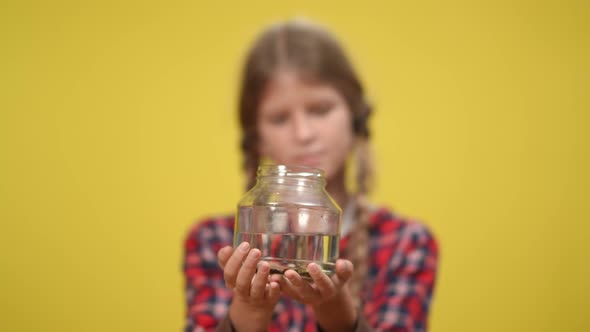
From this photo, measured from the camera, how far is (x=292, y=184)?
1.63 ft

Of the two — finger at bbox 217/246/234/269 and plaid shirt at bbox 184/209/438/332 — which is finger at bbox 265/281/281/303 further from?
plaid shirt at bbox 184/209/438/332

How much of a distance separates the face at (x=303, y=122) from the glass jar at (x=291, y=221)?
27 cm

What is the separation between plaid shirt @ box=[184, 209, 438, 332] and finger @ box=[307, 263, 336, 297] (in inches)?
11.2

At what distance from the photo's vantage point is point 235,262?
1.51 ft

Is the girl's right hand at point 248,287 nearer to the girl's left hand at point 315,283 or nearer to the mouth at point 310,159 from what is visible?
the girl's left hand at point 315,283

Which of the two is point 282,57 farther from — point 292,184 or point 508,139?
point 508,139

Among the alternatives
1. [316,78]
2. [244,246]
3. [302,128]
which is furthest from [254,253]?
[316,78]

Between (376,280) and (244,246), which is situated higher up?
(244,246)

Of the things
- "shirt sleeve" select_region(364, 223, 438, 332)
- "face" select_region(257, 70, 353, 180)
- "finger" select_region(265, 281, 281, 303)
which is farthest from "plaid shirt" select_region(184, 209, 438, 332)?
"finger" select_region(265, 281, 281, 303)

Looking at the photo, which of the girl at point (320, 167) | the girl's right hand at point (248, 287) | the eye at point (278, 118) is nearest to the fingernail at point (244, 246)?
the girl's right hand at point (248, 287)

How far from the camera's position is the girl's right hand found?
45cm

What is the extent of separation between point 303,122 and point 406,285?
30 centimetres

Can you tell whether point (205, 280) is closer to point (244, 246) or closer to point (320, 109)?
point (320, 109)

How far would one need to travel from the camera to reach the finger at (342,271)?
0.48 metres
